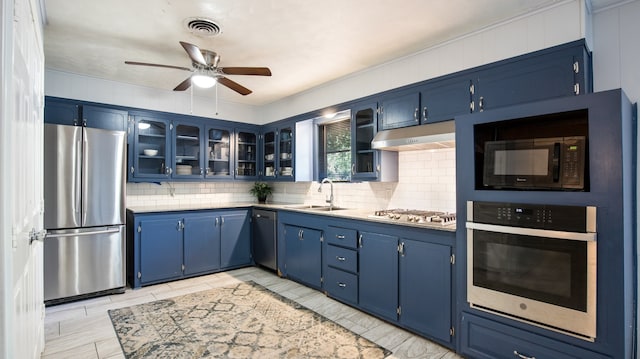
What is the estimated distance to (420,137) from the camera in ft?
9.22

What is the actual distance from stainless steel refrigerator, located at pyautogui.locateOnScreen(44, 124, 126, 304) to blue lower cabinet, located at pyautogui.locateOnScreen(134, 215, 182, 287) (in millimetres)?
220

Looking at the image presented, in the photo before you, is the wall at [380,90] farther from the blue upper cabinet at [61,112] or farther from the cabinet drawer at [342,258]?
the cabinet drawer at [342,258]

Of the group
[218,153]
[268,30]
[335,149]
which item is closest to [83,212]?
[218,153]

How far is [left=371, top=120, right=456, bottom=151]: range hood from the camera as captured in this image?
267 cm

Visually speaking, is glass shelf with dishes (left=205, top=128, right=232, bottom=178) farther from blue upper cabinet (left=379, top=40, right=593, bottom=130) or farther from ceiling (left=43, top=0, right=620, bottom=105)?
blue upper cabinet (left=379, top=40, right=593, bottom=130)

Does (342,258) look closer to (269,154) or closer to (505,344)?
(505,344)

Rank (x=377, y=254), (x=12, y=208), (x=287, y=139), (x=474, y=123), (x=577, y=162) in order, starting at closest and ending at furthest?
(x=12, y=208)
(x=577, y=162)
(x=474, y=123)
(x=377, y=254)
(x=287, y=139)

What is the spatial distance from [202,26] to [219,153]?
2.55 meters

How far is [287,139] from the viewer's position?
4.84 metres

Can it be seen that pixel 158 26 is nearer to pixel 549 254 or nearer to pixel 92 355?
pixel 92 355

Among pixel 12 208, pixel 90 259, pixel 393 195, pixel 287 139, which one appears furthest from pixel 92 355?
pixel 287 139

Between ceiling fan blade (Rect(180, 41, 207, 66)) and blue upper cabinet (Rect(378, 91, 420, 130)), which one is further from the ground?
ceiling fan blade (Rect(180, 41, 207, 66))

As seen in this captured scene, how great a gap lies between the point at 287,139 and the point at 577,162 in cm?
364

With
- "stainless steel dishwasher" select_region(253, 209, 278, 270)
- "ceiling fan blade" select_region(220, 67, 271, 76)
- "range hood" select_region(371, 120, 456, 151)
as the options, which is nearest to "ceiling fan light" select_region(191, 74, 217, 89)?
"ceiling fan blade" select_region(220, 67, 271, 76)
